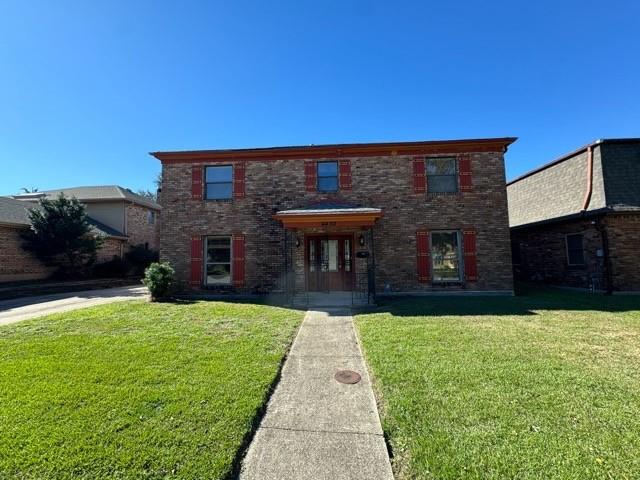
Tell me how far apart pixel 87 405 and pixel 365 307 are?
6.87m

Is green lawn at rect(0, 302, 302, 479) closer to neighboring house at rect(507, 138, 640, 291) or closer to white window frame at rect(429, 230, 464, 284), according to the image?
white window frame at rect(429, 230, 464, 284)

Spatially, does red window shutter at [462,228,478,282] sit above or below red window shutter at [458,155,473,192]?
below

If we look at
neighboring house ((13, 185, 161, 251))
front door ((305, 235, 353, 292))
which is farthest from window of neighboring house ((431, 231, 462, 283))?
neighboring house ((13, 185, 161, 251))

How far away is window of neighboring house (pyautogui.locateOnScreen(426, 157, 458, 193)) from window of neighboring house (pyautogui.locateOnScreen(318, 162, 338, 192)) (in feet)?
11.2

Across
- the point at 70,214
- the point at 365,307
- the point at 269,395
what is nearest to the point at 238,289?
the point at 365,307

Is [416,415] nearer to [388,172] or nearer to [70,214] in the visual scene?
[388,172]

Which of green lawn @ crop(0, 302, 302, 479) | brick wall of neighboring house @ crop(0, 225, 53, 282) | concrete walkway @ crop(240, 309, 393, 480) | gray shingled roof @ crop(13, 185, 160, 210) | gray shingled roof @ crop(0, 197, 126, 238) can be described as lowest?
concrete walkway @ crop(240, 309, 393, 480)

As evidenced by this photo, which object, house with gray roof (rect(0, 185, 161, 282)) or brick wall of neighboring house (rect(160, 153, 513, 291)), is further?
house with gray roof (rect(0, 185, 161, 282))

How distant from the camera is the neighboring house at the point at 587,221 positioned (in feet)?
33.7

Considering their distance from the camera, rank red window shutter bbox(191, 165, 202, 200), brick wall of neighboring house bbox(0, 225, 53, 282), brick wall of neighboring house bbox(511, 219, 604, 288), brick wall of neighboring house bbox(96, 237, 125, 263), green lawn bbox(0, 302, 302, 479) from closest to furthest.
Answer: green lawn bbox(0, 302, 302, 479) → brick wall of neighboring house bbox(511, 219, 604, 288) → red window shutter bbox(191, 165, 202, 200) → brick wall of neighboring house bbox(0, 225, 53, 282) → brick wall of neighboring house bbox(96, 237, 125, 263)

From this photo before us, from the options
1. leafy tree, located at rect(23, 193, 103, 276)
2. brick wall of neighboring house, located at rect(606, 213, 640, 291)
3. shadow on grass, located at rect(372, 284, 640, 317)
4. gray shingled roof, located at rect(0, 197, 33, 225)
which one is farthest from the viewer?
leafy tree, located at rect(23, 193, 103, 276)

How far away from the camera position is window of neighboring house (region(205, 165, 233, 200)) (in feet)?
38.1

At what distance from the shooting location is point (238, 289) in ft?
36.7

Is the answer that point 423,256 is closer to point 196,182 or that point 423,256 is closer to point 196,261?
point 196,261
